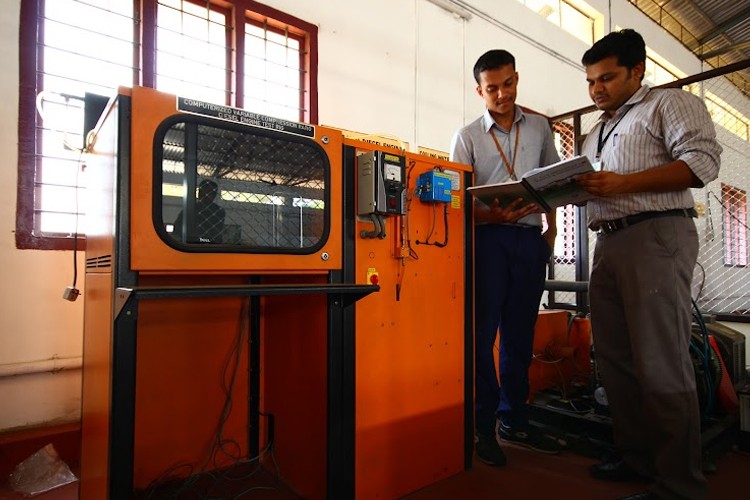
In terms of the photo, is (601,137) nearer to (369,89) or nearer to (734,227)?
(369,89)

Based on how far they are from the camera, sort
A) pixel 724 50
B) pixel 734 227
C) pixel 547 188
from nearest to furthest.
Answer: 1. pixel 547 188
2. pixel 734 227
3. pixel 724 50

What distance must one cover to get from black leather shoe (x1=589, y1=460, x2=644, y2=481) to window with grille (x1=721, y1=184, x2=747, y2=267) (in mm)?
6684

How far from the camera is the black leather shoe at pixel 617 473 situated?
170 cm

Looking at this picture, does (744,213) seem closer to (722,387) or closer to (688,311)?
(722,387)

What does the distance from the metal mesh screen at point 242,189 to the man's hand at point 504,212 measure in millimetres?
767

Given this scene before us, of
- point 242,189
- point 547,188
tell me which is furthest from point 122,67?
point 547,188

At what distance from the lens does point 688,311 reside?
4.66ft

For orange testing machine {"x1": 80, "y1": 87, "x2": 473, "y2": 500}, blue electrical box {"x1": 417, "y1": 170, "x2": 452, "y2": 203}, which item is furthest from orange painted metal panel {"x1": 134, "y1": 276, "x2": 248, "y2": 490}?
blue electrical box {"x1": 417, "y1": 170, "x2": 452, "y2": 203}

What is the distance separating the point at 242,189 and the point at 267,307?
2.26ft

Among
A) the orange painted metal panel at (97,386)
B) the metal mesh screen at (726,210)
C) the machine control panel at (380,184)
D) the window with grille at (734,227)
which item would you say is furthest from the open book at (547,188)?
the window with grille at (734,227)

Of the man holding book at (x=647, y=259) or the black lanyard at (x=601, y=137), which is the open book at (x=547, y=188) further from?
the black lanyard at (x=601, y=137)

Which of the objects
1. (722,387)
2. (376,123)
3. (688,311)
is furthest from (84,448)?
(722,387)

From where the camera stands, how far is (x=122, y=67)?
213cm

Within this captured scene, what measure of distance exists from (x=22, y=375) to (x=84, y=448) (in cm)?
58
